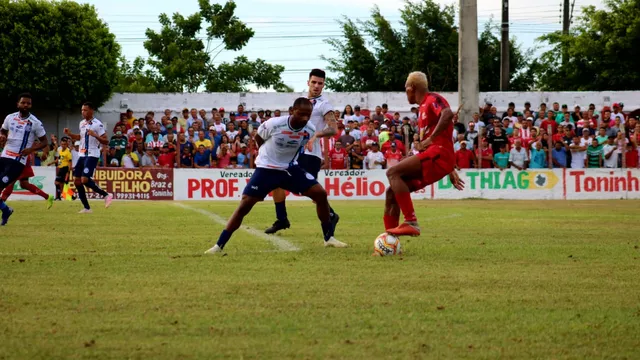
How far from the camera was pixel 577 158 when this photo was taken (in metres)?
29.7

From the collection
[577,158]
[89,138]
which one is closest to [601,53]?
[577,158]

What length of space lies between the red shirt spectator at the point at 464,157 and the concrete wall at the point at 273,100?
9.20 meters

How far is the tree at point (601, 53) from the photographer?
52000 mm

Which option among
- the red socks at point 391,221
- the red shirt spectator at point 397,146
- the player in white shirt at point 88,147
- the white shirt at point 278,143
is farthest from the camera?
the red shirt spectator at point 397,146

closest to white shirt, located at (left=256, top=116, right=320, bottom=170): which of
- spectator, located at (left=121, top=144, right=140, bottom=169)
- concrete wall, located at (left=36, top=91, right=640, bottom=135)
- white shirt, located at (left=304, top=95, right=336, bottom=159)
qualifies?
white shirt, located at (left=304, top=95, right=336, bottom=159)

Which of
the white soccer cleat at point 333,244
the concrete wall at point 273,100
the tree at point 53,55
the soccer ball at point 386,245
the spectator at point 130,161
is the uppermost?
the tree at point 53,55

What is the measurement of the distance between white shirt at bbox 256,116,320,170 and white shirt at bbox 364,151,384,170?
18.6 meters

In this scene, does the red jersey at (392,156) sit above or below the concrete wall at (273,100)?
below

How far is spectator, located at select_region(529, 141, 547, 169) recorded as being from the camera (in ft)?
96.0

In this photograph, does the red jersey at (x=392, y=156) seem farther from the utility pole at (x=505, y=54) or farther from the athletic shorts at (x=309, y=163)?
the utility pole at (x=505, y=54)

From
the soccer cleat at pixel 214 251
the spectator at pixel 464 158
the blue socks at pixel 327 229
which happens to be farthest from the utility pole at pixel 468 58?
the soccer cleat at pixel 214 251

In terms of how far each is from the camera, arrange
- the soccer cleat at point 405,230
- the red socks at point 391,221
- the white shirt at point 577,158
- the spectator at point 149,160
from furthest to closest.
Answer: the spectator at point 149,160 < the white shirt at point 577,158 < the red socks at point 391,221 < the soccer cleat at point 405,230

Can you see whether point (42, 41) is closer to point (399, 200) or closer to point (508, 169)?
point (508, 169)

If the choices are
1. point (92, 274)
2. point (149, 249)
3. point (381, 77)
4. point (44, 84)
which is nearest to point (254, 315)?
point (92, 274)
